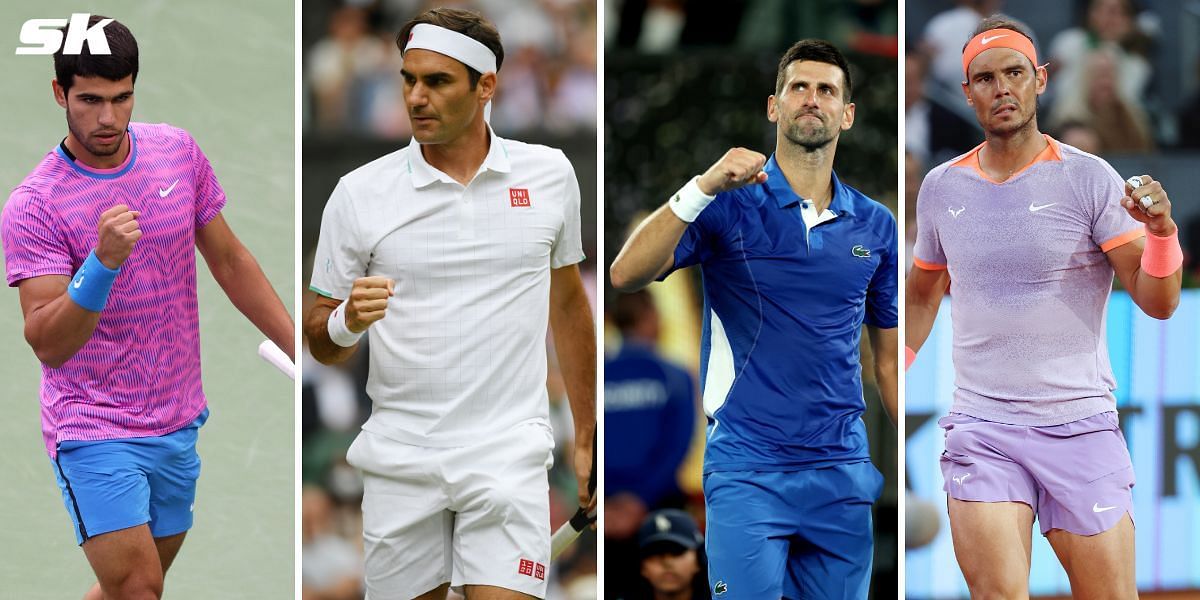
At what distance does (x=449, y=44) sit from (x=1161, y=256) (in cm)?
186

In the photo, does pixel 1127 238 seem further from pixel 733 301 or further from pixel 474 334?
pixel 474 334

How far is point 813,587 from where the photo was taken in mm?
4480

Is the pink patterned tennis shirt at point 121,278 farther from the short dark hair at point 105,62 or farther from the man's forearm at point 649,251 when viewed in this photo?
the man's forearm at point 649,251

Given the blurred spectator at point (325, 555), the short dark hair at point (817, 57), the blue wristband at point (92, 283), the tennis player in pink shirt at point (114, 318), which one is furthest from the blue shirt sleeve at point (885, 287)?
the blue wristband at point (92, 283)

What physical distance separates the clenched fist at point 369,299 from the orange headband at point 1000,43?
5.40 ft

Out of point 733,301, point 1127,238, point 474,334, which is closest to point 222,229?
point 474,334

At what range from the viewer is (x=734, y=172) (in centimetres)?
408

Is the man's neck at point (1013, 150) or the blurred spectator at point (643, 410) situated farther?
the blurred spectator at point (643, 410)

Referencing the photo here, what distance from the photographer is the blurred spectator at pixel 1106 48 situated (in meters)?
5.45

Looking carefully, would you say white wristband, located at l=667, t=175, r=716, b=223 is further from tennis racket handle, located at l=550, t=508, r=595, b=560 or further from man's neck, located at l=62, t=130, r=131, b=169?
man's neck, located at l=62, t=130, r=131, b=169

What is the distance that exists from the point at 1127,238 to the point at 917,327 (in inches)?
24.8

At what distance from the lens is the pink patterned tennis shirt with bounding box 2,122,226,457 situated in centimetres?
448

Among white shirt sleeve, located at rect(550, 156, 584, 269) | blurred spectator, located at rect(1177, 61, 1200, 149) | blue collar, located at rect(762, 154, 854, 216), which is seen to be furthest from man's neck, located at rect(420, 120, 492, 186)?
blurred spectator, located at rect(1177, 61, 1200, 149)

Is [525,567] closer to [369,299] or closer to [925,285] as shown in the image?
[369,299]
